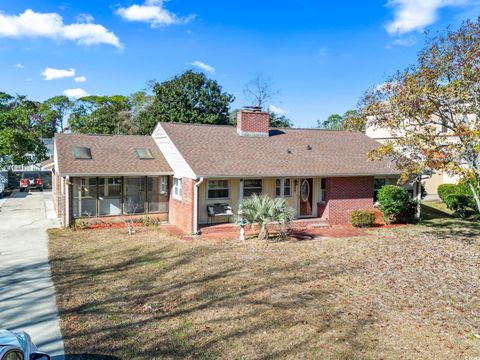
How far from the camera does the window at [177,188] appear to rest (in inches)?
647

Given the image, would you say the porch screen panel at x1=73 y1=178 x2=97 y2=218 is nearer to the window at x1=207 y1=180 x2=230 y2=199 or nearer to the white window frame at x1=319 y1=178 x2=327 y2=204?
the window at x1=207 y1=180 x2=230 y2=199

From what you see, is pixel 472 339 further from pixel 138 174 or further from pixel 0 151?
pixel 0 151

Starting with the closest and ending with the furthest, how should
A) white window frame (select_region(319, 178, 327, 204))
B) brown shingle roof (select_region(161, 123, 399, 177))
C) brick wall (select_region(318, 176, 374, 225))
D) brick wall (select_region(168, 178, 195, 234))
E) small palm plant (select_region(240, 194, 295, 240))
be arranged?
small palm plant (select_region(240, 194, 295, 240)) → brick wall (select_region(168, 178, 195, 234)) → brown shingle roof (select_region(161, 123, 399, 177)) → brick wall (select_region(318, 176, 374, 225)) → white window frame (select_region(319, 178, 327, 204))

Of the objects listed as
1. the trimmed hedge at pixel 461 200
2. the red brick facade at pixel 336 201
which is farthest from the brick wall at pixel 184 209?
the trimmed hedge at pixel 461 200

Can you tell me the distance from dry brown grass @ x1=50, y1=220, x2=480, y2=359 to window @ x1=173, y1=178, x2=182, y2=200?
3.42 meters

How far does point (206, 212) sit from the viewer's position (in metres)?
15.9

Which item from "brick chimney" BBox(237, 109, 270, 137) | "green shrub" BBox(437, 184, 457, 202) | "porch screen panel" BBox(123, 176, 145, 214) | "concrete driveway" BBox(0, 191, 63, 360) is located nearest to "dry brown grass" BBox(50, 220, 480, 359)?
"concrete driveway" BBox(0, 191, 63, 360)

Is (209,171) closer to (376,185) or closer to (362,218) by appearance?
(362,218)

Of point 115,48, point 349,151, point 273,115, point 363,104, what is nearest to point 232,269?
point 363,104

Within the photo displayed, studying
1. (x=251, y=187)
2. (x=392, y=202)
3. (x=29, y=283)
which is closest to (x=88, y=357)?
(x=29, y=283)

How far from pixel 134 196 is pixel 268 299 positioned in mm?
11101

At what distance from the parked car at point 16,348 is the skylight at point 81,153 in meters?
13.2

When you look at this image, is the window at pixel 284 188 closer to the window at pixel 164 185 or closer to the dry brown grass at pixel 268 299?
the dry brown grass at pixel 268 299

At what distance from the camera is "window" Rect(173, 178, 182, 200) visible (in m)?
16.4
